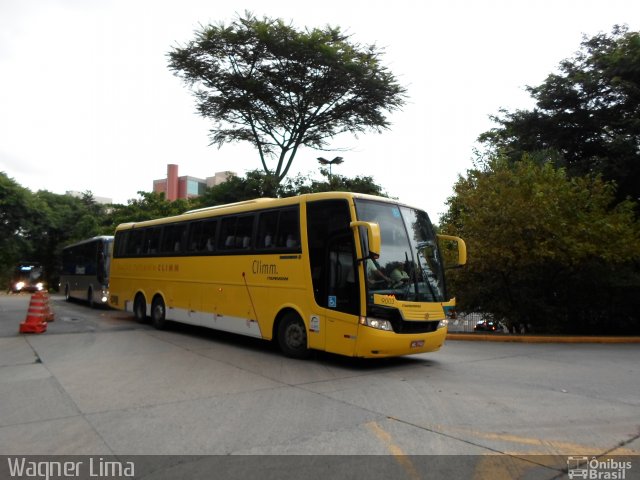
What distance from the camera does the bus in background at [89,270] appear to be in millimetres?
21453

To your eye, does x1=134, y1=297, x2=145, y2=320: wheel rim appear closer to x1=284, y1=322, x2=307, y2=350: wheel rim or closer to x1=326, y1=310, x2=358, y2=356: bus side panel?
x1=284, y1=322, x2=307, y2=350: wheel rim

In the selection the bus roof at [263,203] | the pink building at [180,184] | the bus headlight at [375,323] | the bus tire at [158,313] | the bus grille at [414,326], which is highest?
the pink building at [180,184]

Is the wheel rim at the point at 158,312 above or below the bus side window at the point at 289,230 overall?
below

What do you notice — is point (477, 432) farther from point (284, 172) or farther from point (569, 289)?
point (284, 172)

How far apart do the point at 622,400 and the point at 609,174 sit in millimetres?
13756

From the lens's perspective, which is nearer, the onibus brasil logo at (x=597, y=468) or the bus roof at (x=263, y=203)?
the onibus brasil logo at (x=597, y=468)

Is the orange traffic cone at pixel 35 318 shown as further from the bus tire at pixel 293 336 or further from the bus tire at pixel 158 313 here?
the bus tire at pixel 293 336

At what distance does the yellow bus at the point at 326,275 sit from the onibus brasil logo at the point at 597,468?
385 cm

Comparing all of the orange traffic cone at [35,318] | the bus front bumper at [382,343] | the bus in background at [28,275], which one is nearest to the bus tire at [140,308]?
the orange traffic cone at [35,318]

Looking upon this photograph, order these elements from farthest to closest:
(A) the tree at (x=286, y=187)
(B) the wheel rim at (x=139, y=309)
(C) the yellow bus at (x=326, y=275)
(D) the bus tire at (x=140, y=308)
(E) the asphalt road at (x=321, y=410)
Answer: (A) the tree at (x=286, y=187)
(B) the wheel rim at (x=139, y=309)
(D) the bus tire at (x=140, y=308)
(C) the yellow bus at (x=326, y=275)
(E) the asphalt road at (x=321, y=410)

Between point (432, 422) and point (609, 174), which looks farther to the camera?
point (609, 174)

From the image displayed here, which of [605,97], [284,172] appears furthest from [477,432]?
[284,172]

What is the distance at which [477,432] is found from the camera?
17.1 ft

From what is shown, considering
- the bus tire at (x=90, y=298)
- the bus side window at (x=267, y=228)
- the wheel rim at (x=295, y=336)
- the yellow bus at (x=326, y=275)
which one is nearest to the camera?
the yellow bus at (x=326, y=275)
